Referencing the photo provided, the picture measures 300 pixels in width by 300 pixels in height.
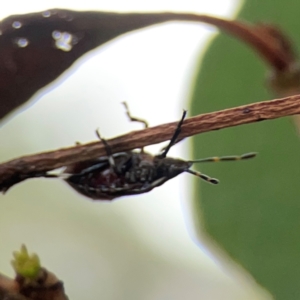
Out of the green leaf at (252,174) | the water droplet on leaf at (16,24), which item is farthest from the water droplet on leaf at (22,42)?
the green leaf at (252,174)

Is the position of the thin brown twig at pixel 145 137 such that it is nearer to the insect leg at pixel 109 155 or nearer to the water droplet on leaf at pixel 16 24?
the insect leg at pixel 109 155

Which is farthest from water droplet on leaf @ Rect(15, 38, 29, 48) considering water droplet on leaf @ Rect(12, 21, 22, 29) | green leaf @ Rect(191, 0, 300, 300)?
green leaf @ Rect(191, 0, 300, 300)

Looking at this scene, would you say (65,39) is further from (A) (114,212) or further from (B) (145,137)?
(A) (114,212)

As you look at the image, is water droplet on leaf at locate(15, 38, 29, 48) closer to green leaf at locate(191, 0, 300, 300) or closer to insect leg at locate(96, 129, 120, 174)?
insect leg at locate(96, 129, 120, 174)

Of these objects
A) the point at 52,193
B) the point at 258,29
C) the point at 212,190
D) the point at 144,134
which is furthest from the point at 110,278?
the point at 144,134

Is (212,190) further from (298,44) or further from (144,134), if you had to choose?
(144,134)

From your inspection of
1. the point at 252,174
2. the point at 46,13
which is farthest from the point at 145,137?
the point at 252,174
